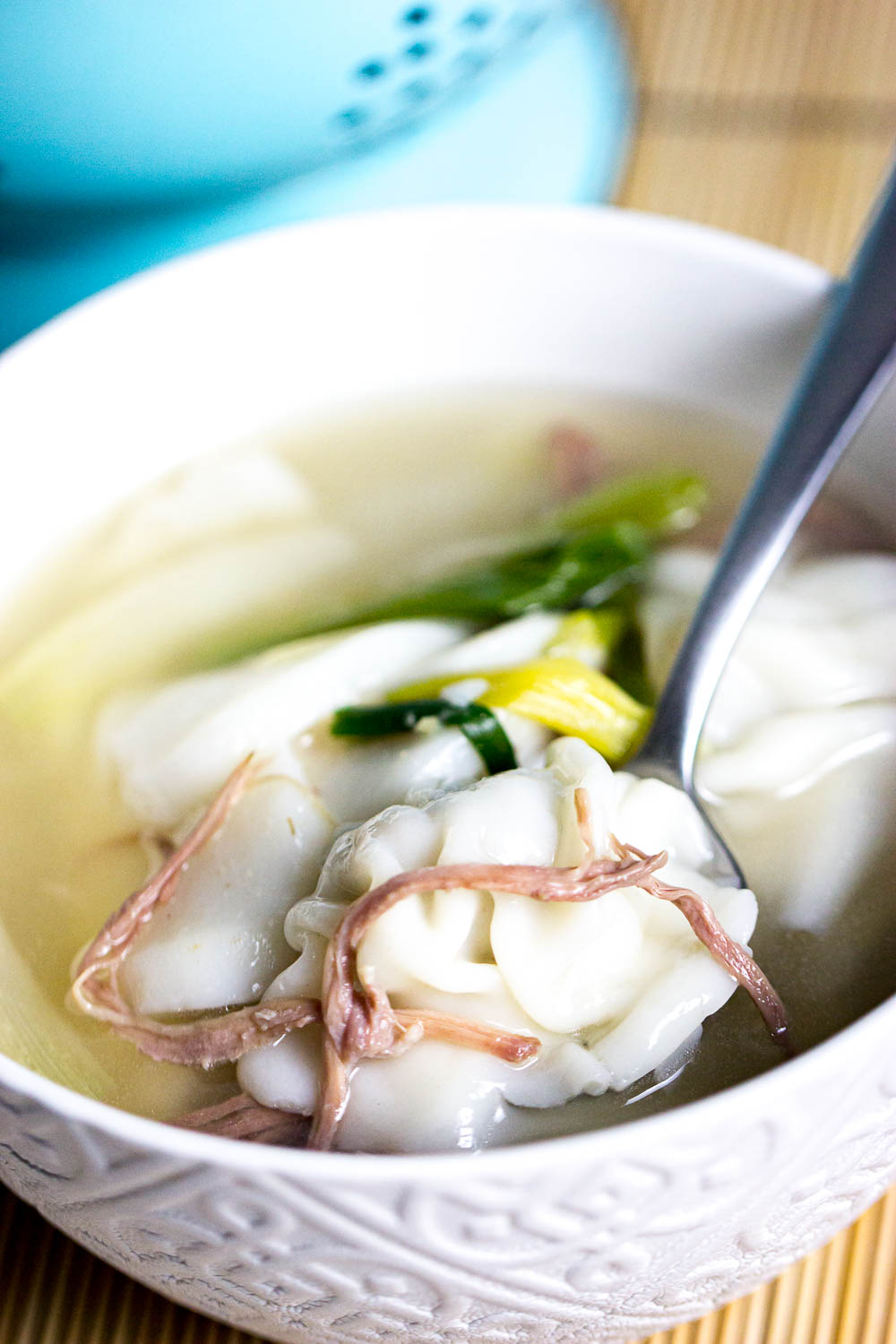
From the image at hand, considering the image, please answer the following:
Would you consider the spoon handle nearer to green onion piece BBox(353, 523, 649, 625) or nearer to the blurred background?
green onion piece BBox(353, 523, 649, 625)

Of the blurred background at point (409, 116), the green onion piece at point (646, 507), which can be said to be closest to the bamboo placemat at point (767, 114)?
the blurred background at point (409, 116)

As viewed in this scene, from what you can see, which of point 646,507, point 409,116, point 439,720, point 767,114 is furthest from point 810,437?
point 767,114

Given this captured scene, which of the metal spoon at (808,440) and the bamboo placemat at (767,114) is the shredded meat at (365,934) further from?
the bamboo placemat at (767,114)

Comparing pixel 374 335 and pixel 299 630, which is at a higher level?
pixel 374 335

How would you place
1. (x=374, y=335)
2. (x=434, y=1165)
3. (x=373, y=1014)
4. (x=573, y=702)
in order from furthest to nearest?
(x=374, y=335) → (x=573, y=702) → (x=373, y=1014) → (x=434, y=1165)

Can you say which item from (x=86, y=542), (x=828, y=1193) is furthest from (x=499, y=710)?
(x=86, y=542)

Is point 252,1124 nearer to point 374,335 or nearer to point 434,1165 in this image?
point 434,1165

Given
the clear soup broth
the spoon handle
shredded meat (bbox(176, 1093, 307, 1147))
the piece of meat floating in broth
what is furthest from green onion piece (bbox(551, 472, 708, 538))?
shredded meat (bbox(176, 1093, 307, 1147))
